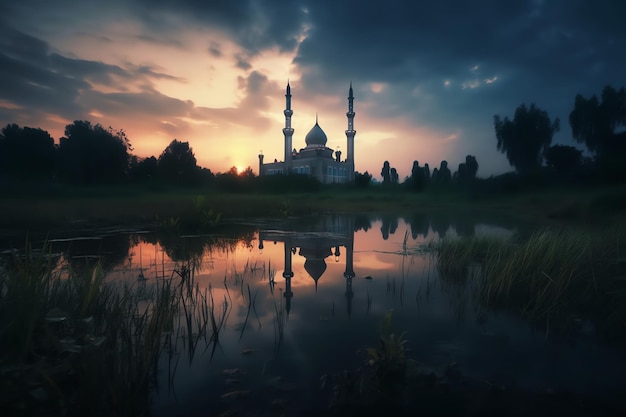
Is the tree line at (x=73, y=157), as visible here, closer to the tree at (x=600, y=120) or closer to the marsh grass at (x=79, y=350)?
the marsh grass at (x=79, y=350)

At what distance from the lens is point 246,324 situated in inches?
140

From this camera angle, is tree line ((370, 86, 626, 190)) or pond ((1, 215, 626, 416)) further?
tree line ((370, 86, 626, 190))

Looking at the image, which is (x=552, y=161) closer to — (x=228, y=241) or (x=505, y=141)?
(x=505, y=141)

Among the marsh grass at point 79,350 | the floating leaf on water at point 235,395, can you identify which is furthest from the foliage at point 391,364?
the marsh grass at point 79,350

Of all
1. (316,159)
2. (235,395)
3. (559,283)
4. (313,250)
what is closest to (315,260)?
(313,250)

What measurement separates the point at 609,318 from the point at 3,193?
3233 centimetres

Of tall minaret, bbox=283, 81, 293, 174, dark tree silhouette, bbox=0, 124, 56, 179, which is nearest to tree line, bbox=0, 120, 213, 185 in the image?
dark tree silhouette, bbox=0, 124, 56, 179

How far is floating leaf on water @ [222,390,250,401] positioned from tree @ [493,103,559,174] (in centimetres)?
4519

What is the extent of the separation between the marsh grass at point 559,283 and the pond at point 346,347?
8.1 inches

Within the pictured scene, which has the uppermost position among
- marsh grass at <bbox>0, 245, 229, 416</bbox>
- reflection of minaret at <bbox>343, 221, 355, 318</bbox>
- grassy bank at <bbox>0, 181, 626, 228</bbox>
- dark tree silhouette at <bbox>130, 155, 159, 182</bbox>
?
dark tree silhouette at <bbox>130, 155, 159, 182</bbox>

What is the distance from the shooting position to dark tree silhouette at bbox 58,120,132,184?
1487 inches

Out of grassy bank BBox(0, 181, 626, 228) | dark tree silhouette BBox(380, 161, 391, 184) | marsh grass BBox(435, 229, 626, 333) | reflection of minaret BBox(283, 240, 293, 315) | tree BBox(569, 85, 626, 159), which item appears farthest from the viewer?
dark tree silhouette BBox(380, 161, 391, 184)

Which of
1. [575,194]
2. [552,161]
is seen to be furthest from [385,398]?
[552,161]

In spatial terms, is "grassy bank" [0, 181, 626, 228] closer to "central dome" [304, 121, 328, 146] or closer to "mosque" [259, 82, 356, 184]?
"mosque" [259, 82, 356, 184]
